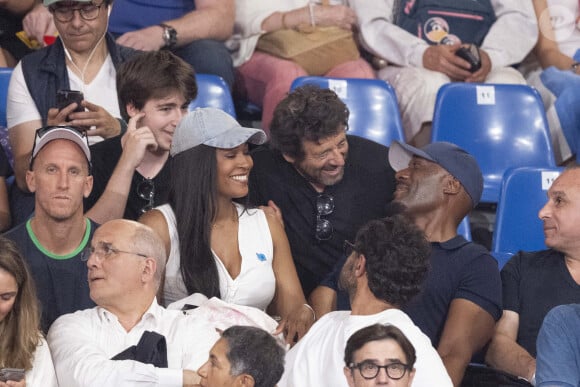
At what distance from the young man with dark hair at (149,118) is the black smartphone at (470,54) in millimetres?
1689

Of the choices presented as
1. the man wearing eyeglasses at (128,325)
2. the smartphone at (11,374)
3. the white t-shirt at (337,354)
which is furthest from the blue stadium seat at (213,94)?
the smartphone at (11,374)

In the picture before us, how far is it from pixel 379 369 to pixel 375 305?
40cm

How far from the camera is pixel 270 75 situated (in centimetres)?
534

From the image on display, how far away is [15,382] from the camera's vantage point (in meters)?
3.15

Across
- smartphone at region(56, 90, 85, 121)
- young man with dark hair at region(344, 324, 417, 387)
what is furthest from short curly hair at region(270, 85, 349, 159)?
young man with dark hair at region(344, 324, 417, 387)

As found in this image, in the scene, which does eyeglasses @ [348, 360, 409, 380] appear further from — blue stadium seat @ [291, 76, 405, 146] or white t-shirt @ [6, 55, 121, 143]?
blue stadium seat @ [291, 76, 405, 146]

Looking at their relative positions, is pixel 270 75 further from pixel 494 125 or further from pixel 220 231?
pixel 220 231

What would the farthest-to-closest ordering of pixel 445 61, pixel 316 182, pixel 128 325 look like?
pixel 445 61 < pixel 316 182 < pixel 128 325

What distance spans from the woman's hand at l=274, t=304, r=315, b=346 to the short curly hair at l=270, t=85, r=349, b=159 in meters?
0.73

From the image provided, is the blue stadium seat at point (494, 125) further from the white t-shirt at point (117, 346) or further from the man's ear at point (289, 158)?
the white t-shirt at point (117, 346)

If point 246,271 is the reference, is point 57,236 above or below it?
above

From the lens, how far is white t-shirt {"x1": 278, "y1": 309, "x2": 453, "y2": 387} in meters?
3.12

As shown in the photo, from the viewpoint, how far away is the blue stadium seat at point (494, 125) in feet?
17.1

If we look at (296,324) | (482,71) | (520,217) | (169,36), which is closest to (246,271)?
(296,324)
